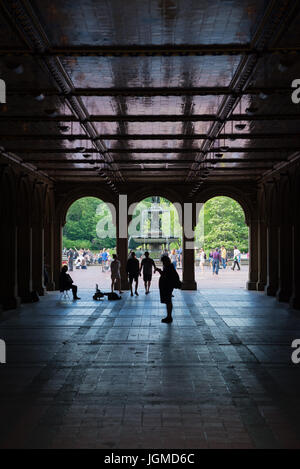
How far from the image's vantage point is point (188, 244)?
25.4 metres

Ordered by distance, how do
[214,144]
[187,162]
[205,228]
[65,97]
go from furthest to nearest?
[205,228]
[187,162]
[214,144]
[65,97]

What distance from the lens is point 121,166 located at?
2062 centimetres

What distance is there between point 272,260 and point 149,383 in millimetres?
15192

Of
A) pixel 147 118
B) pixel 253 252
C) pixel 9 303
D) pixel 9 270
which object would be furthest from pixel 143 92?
pixel 253 252

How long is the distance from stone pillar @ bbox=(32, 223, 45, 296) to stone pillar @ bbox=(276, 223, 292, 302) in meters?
9.15

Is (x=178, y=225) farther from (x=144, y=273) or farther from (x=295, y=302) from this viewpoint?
(x=295, y=302)

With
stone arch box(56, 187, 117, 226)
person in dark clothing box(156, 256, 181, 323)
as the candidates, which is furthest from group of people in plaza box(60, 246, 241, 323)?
stone arch box(56, 187, 117, 226)

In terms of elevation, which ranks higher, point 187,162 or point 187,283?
point 187,162

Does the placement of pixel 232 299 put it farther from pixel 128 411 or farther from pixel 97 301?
pixel 128 411

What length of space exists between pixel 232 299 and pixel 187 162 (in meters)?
5.27

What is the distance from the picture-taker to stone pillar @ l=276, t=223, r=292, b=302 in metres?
19.9

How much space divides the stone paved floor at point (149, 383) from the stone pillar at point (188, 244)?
9818 mm

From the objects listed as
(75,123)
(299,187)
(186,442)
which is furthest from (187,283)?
(186,442)

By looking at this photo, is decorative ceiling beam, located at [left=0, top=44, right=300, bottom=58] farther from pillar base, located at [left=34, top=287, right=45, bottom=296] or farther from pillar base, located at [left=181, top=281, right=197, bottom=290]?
pillar base, located at [left=181, top=281, right=197, bottom=290]
